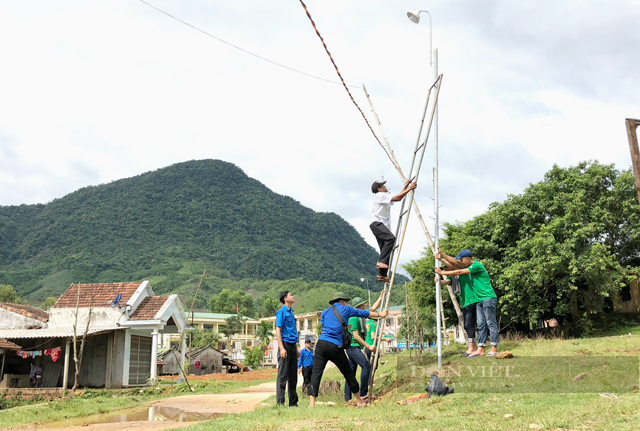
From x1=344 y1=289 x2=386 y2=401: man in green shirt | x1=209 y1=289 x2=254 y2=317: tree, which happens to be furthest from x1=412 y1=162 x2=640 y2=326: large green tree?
x1=209 y1=289 x2=254 y2=317: tree

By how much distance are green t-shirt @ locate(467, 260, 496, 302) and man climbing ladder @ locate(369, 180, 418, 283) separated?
1.55 m

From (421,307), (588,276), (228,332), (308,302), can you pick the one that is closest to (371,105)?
(588,276)

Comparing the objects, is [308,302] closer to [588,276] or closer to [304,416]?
[588,276]

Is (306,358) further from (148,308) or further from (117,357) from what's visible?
(117,357)

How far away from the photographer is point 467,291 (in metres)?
10.2

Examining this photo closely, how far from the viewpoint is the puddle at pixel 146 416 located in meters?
12.3

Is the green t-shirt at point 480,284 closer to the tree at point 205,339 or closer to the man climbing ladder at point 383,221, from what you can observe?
the man climbing ladder at point 383,221

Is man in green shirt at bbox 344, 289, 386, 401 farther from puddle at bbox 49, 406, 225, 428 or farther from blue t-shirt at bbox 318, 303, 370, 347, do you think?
puddle at bbox 49, 406, 225, 428

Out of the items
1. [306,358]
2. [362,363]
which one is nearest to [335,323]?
[362,363]

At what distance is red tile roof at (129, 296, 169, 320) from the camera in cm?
2602

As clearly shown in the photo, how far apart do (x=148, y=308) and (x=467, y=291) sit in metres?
20.2

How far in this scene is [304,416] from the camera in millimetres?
7422

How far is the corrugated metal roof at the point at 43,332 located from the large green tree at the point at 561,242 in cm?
1900

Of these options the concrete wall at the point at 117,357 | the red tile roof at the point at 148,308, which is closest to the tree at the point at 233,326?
the red tile roof at the point at 148,308
